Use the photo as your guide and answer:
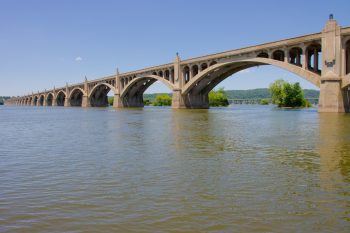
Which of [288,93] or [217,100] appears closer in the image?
[288,93]

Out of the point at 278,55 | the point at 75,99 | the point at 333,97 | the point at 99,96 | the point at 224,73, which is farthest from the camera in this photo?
the point at 75,99

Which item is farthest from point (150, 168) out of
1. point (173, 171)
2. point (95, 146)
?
point (95, 146)

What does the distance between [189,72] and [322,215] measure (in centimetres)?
6981

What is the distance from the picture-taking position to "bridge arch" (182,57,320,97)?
46.4 m

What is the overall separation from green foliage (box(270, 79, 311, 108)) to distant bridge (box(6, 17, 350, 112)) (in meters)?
15.2

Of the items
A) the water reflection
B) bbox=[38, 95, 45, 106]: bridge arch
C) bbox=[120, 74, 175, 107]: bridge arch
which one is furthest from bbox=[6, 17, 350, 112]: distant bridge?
bbox=[38, 95, 45, 106]: bridge arch

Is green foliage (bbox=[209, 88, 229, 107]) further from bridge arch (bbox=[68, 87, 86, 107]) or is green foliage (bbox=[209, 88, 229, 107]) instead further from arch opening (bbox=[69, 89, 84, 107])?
arch opening (bbox=[69, 89, 84, 107])

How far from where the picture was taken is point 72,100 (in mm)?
144375

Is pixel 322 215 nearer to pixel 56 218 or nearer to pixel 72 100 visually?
pixel 56 218

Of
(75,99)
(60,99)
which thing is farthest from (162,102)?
(60,99)

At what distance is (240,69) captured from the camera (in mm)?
67375

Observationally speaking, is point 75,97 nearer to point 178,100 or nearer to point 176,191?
point 178,100

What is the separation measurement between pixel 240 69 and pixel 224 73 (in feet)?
11.8

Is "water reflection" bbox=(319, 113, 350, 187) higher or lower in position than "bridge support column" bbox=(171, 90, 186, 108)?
lower
